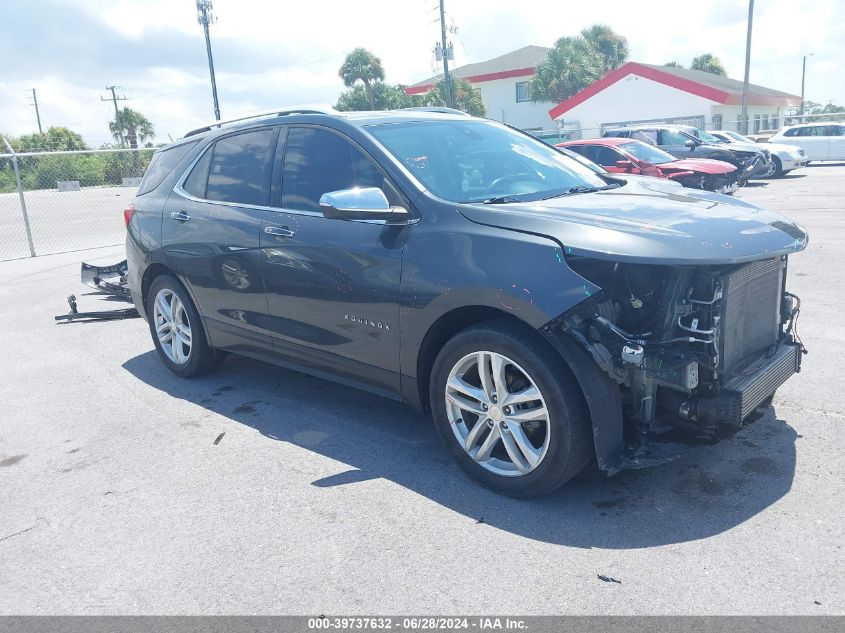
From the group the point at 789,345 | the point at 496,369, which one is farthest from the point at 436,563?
the point at 789,345

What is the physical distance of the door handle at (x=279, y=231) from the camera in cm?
455

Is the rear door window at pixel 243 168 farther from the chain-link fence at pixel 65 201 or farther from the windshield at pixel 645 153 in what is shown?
the windshield at pixel 645 153

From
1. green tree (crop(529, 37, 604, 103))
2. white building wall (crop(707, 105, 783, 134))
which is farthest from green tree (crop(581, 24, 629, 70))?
white building wall (crop(707, 105, 783, 134))

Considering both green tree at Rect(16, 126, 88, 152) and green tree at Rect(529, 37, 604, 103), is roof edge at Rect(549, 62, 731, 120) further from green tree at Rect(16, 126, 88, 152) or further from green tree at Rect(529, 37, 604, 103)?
green tree at Rect(16, 126, 88, 152)

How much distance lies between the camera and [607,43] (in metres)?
60.5

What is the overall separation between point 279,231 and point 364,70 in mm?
53752

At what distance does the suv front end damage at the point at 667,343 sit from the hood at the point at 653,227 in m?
0.10

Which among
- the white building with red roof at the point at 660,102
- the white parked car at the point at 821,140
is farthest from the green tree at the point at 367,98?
the white parked car at the point at 821,140

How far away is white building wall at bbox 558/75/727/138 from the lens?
45.5 m

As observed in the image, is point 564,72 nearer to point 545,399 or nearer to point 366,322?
point 366,322

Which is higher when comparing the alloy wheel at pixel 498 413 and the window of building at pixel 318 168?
the window of building at pixel 318 168

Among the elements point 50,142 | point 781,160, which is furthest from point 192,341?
point 50,142

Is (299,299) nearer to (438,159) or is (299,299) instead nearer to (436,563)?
(438,159)

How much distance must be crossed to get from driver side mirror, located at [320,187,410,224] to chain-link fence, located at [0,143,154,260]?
12.1 m
